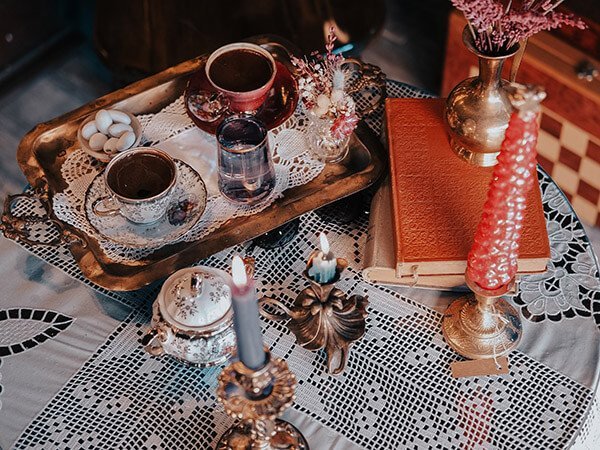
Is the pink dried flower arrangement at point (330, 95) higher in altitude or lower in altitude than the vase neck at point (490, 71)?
lower

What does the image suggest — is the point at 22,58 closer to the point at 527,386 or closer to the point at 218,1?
the point at 218,1

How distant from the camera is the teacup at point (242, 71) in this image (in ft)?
4.52

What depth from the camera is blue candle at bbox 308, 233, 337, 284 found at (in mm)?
1105

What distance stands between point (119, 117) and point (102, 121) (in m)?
0.03

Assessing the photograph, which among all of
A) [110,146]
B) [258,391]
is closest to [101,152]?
[110,146]

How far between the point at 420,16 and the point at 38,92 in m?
1.09

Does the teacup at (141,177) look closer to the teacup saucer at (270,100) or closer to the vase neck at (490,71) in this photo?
the teacup saucer at (270,100)

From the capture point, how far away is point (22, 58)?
7.79ft

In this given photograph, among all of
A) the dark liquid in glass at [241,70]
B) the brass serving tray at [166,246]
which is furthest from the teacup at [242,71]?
the brass serving tray at [166,246]

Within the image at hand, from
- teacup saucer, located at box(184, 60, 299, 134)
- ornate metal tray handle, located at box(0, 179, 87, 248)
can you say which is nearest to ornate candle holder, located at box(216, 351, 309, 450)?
ornate metal tray handle, located at box(0, 179, 87, 248)

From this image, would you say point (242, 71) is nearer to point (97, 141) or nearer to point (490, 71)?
point (97, 141)

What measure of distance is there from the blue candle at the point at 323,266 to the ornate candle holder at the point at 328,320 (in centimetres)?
4

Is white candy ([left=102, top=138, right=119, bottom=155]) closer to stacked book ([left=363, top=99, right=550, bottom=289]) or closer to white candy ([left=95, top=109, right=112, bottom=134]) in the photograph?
white candy ([left=95, top=109, right=112, bottom=134])

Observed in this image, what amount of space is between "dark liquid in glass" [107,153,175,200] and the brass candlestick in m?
0.46
